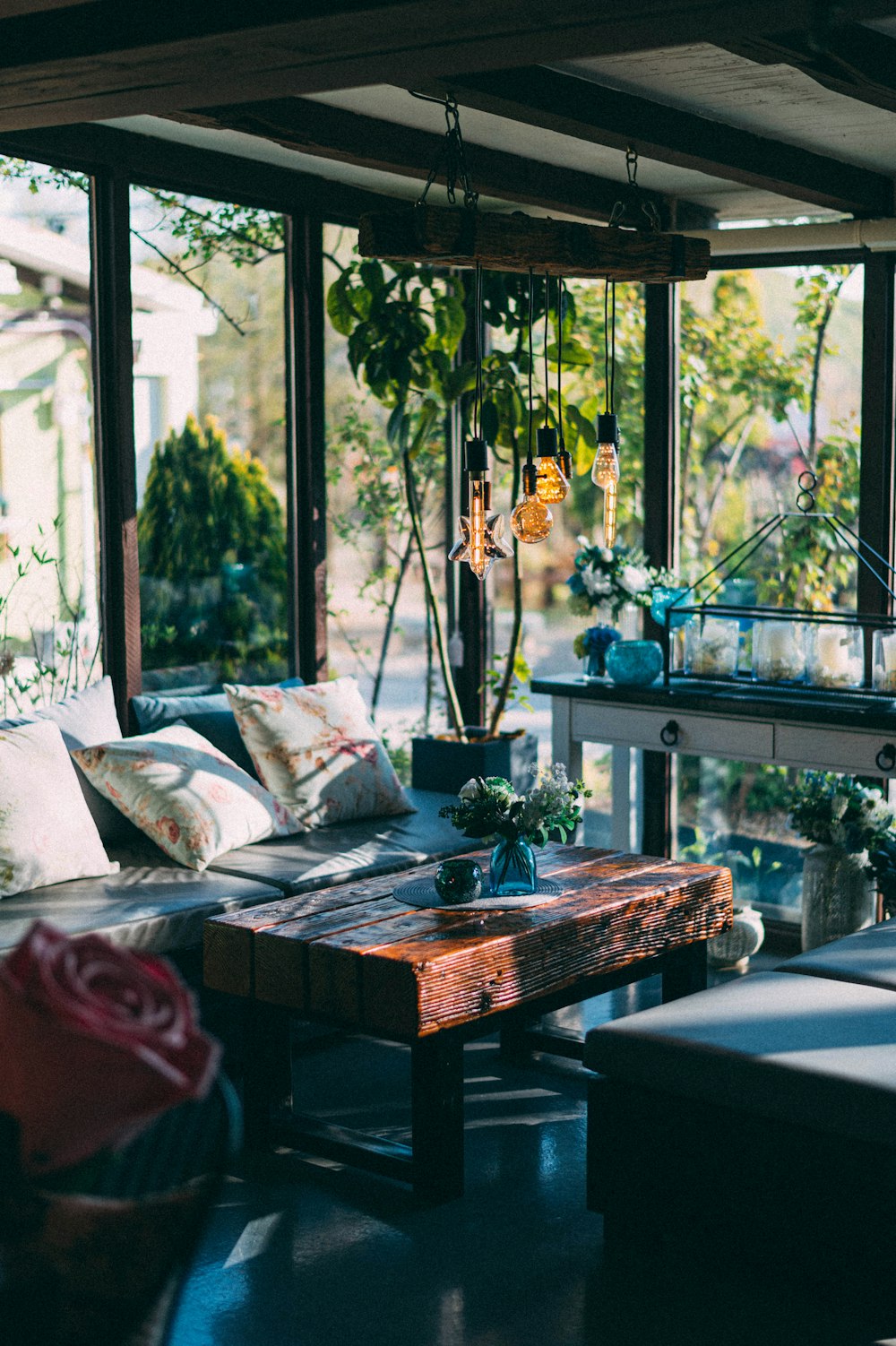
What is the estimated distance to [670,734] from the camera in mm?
5047

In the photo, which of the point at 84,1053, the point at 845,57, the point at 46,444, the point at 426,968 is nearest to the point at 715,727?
the point at 426,968

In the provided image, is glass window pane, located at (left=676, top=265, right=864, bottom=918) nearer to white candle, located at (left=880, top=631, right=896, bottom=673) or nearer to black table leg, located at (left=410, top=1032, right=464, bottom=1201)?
white candle, located at (left=880, top=631, right=896, bottom=673)

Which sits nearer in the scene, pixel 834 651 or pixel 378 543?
pixel 834 651

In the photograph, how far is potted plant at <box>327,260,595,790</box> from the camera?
17.5 feet

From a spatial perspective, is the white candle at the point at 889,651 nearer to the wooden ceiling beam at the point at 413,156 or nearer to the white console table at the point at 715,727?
the white console table at the point at 715,727

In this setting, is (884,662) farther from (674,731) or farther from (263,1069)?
(263,1069)

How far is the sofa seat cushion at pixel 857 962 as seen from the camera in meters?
3.48

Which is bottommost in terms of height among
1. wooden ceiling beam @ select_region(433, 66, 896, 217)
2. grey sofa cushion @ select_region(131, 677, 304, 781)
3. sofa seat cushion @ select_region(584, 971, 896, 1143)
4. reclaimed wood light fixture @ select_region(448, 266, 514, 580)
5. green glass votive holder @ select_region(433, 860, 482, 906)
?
sofa seat cushion @ select_region(584, 971, 896, 1143)

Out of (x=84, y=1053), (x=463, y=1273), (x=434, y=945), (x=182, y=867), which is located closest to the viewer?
(x=84, y=1053)

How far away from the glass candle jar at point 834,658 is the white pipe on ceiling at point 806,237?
121 centimetres

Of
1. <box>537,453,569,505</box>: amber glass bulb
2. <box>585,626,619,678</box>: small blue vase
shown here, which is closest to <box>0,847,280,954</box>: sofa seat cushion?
<box>537,453,569,505</box>: amber glass bulb

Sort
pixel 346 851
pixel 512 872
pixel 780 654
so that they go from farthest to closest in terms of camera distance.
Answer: pixel 780 654 < pixel 346 851 < pixel 512 872

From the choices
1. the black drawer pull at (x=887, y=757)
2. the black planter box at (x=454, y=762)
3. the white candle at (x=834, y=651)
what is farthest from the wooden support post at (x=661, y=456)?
the black drawer pull at (x=887, y=757)

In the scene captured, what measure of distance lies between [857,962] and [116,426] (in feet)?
8.85
